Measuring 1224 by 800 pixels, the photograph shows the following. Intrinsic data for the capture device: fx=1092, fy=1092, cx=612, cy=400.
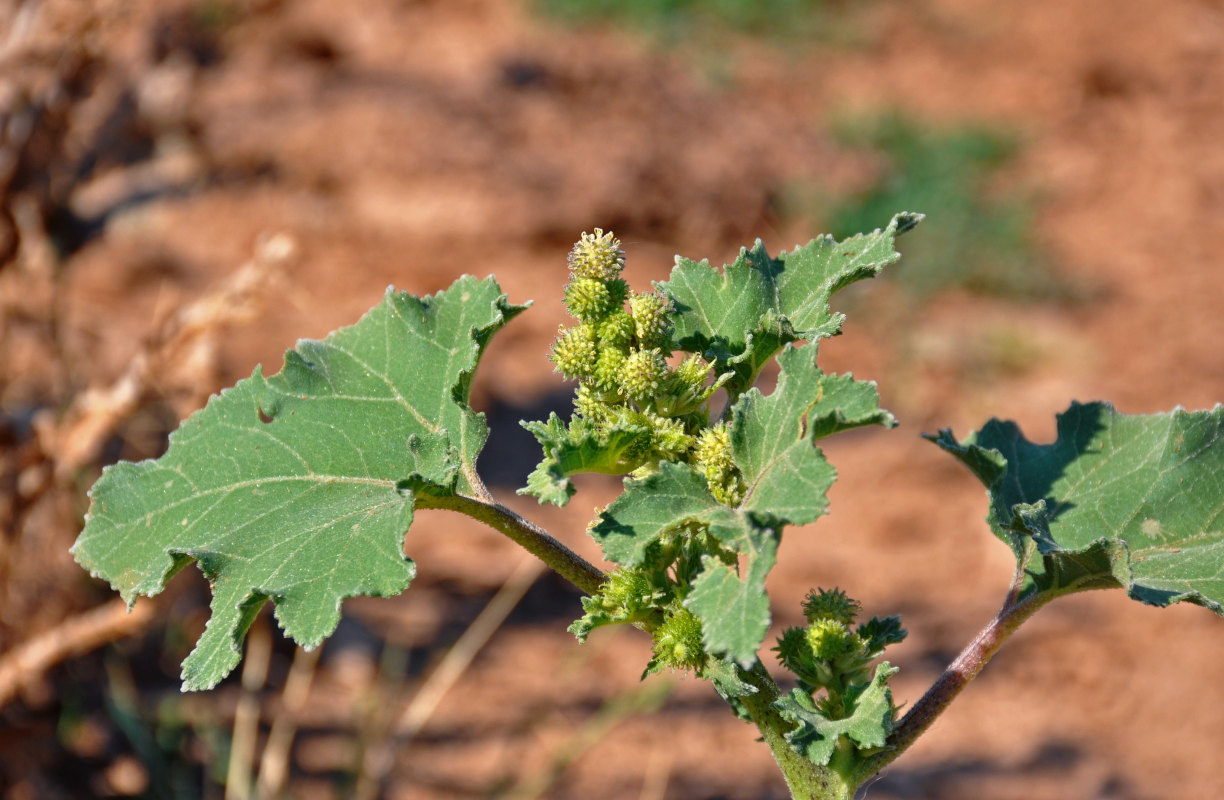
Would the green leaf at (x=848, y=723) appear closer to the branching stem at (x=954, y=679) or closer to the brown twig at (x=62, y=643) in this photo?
the branching stem at (x=954, y=679)

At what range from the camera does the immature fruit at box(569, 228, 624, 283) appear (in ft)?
4.50

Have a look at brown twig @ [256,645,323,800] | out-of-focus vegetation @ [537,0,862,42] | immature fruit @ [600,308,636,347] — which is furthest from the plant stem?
out-of-focus vegetation @ [537,0,862,42]

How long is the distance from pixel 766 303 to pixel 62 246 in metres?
4.42

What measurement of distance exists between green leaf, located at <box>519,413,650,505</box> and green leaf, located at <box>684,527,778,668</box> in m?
0.18

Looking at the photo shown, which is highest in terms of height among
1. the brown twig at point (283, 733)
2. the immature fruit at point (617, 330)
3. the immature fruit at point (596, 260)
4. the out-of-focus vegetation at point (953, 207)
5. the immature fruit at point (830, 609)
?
the immature fruit at point (596, 260)

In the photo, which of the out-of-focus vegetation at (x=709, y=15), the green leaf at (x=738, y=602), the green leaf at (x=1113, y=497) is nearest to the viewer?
the green leaf at (x=738, y=602)

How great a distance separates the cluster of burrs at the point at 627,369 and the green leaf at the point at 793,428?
2.0 inches

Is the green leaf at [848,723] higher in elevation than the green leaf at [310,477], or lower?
lower

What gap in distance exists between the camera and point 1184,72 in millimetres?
8266

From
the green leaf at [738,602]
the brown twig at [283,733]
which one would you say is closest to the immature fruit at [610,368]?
the green leaf at [738,602]

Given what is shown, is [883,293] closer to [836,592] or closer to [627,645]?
[627,645]

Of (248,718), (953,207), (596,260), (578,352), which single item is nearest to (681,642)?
(578,352)

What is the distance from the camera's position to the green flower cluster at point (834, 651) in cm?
137

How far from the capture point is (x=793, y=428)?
4.10 ft
